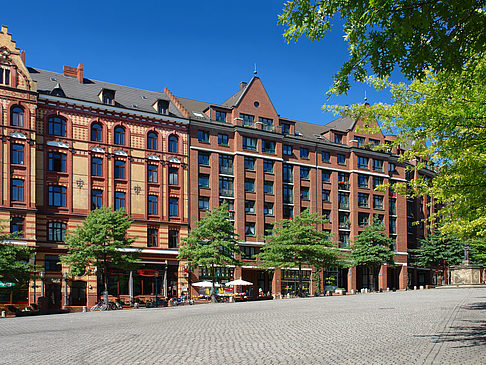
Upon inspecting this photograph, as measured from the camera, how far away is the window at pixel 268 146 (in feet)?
202

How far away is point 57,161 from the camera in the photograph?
48.0 meters

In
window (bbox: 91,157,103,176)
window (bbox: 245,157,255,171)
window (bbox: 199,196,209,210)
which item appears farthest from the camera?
window (bbox: 245,157,255,171)

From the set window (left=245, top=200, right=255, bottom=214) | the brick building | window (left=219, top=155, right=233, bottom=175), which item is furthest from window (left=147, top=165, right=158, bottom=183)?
window (left=245, top=200, right=255, bottom=214)

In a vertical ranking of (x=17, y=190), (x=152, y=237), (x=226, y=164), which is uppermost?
(x=226, y=164)

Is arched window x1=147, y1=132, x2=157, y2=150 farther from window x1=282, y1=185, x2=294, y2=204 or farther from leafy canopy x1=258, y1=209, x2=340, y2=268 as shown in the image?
window x1=282, y1=185, x2=294, y2=204

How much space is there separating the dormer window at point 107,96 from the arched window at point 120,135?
102 inches

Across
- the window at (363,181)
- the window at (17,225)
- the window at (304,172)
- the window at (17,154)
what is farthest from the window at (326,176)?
the window at (17,225)

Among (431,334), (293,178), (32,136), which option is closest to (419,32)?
(431,334)

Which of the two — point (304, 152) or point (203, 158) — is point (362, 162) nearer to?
point (304, 152)

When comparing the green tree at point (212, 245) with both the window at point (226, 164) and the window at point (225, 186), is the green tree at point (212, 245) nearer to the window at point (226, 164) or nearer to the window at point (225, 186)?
the window at point (225, 186)

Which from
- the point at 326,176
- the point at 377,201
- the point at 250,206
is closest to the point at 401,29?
the point at 250,206

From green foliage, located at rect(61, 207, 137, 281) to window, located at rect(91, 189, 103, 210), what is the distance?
271 inches

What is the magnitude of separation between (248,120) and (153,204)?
1572 centimetres

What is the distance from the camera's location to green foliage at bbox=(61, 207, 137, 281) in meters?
40.8
